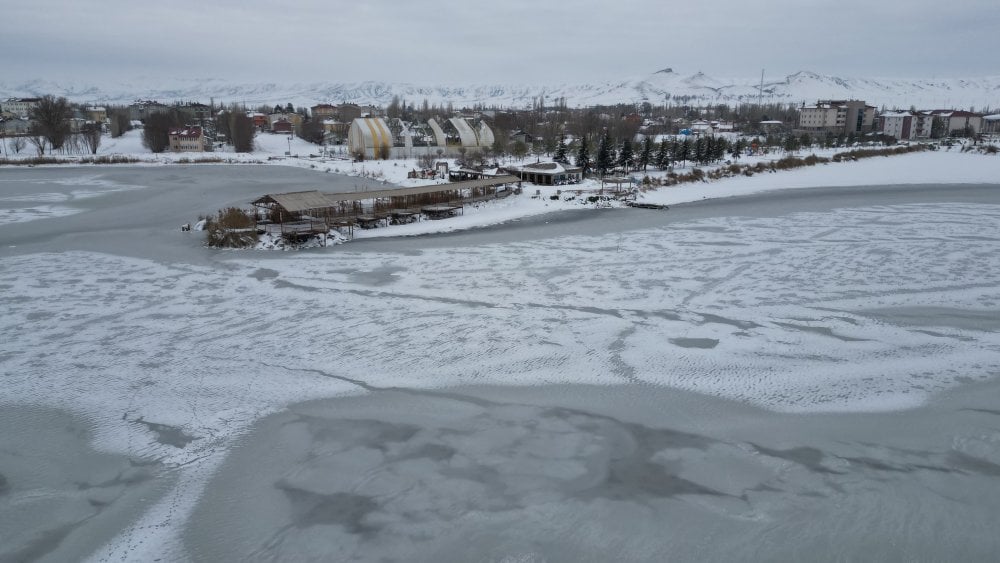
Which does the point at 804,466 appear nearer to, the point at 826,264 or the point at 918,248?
the point at 826,264

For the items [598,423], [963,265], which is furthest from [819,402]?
[963,265]

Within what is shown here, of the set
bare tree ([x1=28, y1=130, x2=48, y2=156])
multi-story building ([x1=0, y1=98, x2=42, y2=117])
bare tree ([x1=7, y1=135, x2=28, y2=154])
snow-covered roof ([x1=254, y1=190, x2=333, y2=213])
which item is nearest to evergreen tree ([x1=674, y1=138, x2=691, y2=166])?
snow-covered roof ([x1=254, y1=190, x2=333, y2=213])

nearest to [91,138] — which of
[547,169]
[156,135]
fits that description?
[156,135]

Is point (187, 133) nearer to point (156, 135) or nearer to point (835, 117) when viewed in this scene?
point (156, 135)

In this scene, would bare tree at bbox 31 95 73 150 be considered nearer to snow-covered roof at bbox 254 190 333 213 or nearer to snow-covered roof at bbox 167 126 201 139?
snow-covered roof at bbox 167 126 201 139

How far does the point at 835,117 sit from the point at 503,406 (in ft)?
194

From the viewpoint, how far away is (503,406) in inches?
225

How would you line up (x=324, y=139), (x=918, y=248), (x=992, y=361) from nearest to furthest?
1. (x=992, y=361)
2. (x=918, y=248)
3. (x=324, y=139)

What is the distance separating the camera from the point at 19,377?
6.21m

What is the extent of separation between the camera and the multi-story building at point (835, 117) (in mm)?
54531

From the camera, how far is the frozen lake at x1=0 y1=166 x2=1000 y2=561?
160 inches

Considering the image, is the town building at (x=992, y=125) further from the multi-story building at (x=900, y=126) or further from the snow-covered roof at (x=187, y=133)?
the snow-covered roof at (x=187, y=133)

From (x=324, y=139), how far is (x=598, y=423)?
139 ft

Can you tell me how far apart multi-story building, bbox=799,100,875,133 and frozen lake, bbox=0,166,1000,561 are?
4945cm
